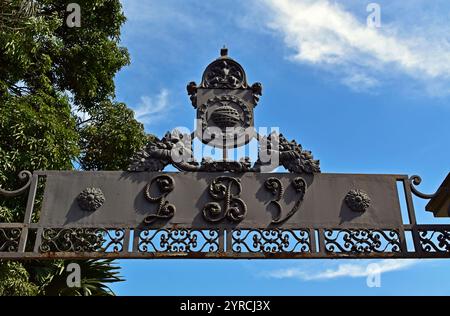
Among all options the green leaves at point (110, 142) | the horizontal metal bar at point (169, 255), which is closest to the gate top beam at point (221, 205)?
the horizontal metal bar at point (169, 255)

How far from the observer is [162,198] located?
14.7 feet

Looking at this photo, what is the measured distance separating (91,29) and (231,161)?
261 inches

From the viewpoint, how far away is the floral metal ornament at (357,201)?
447cm

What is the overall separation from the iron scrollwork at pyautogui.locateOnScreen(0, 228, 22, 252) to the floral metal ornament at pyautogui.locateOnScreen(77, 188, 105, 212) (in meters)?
0.61

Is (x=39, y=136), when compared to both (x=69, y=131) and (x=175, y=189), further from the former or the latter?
(x=175, y=189)

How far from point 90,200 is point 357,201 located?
2585 millimetres

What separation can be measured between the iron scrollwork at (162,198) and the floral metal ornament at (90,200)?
441 mm

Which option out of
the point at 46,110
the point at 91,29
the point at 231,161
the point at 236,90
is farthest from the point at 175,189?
the point at 91,29

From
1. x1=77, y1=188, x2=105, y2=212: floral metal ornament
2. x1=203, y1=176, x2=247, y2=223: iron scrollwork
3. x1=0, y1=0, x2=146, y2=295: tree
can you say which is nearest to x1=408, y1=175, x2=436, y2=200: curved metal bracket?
x1=203, y1=176, x2=247, y2=223: iron scrollwork

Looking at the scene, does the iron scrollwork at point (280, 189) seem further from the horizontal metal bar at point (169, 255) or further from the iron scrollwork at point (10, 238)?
the iron scrollwork at point (10, 238)

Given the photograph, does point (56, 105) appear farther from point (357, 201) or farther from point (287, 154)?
point (357, 201)

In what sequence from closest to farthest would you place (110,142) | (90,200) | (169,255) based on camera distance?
(169,255) < (90,200) < (110,142)

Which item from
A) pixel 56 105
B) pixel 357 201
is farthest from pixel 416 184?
A: pixel 56 105

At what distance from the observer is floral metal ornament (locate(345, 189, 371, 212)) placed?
4469 mm
